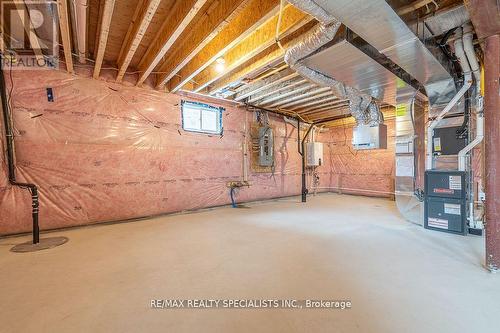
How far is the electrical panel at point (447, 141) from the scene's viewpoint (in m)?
3.23

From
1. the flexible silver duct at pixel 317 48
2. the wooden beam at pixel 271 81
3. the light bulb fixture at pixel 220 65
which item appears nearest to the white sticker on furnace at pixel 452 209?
the flexible silver duct at pixel 317 48

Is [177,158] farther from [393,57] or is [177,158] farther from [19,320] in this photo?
[393,57]

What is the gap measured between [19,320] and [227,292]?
132 cm

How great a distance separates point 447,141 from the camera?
131 inches

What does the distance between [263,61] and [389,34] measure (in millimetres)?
1625

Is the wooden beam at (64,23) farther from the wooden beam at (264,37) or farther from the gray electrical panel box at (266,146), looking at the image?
the gray electrical panel box at (266,146)

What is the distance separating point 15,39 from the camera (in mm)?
3014

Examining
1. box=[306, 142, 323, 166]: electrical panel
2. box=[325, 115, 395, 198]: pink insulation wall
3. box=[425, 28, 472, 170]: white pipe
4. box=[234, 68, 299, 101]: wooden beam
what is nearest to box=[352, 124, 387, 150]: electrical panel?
box=[425, 28, 472, 170]: white pipe

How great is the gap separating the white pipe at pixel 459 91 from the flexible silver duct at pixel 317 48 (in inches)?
45.4

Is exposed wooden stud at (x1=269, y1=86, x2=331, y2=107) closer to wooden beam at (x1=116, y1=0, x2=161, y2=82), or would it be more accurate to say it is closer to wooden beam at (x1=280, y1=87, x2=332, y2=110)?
wooden beam at (x1=280, y1=87, x2=332, y2=110)

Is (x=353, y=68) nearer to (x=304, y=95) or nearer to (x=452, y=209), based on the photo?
(x=304, y=95)

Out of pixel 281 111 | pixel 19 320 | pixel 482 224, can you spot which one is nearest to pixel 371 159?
pixel 281 111

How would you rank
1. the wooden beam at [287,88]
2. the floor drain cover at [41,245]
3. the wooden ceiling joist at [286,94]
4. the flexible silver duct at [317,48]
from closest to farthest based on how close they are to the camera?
the flexible silver duct at [317,48]
the floor drain cover at [41,245]
the wooden beam at [287,88]
the wooden ceiling joist at [286,94]

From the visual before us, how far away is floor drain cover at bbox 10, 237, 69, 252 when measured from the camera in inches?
105
